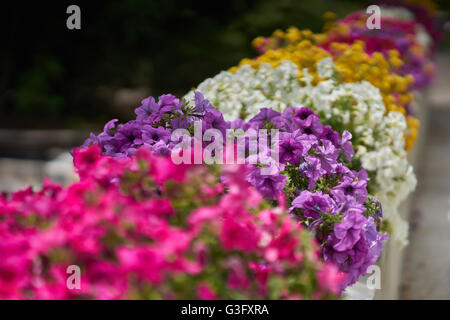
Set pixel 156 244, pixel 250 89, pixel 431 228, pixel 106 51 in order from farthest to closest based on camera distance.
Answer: pixel 106 51
pixel 431 228
pixel 250 89
pixel 156 244

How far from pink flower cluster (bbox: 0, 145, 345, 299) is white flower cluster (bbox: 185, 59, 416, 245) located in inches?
66.2

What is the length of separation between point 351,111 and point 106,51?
29.1 ft

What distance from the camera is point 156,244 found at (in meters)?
1.25

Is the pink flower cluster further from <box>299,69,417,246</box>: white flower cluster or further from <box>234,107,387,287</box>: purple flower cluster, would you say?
<box>299,69,417,246</box>: white flower cluster

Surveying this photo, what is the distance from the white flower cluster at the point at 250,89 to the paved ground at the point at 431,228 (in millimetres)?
1680

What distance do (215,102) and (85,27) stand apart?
29.1 feet

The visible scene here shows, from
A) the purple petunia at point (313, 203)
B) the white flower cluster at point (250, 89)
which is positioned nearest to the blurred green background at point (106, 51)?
the white flower cluster at point (250, 89)

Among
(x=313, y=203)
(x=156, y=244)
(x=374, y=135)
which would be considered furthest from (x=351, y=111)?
→ (x=156, y=244)

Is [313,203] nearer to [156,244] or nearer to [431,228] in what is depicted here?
[156,244]

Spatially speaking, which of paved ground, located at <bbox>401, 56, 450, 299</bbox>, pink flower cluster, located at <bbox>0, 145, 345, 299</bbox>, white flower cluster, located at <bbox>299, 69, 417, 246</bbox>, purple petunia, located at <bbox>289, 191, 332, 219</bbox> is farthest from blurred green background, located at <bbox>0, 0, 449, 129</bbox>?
pink flower cluster, located at <bbox>0, 145, 345, 299</bbox>

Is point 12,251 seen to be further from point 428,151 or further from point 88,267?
point 428,151

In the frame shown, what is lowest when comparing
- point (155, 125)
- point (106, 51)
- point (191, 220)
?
point (191, 220)

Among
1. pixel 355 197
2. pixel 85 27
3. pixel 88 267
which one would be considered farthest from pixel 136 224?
pixel 85 27

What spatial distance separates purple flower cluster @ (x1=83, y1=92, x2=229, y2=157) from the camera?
2205mm
